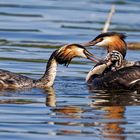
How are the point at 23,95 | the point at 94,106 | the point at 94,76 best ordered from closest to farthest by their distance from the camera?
the point at 94,106, the point at 23,95, the point at 94,76

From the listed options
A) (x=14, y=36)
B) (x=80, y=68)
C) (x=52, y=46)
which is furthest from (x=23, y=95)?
(x=14, y=36)

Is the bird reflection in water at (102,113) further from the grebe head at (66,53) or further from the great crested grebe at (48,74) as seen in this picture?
the grebe head at (66,53)

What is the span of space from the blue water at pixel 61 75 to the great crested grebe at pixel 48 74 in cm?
18

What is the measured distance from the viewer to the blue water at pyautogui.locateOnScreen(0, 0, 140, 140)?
11906 millimetres

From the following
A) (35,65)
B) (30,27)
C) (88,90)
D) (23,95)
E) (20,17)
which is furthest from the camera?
(20,17)

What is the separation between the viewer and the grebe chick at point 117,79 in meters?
Answer: 15.6

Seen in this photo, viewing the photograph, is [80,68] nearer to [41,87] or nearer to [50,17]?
[41,87]

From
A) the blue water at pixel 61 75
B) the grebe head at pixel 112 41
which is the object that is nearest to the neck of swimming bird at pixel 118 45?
the grebe head at pixel 112 41

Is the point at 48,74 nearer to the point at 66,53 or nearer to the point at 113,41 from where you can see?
the point at 66,53

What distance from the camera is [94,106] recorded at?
13695 mm

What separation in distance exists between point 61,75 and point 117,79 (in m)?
1.68

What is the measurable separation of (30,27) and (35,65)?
5937mm

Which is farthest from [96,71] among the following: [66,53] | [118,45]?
[66,53]

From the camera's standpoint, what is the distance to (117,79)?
15.8m
